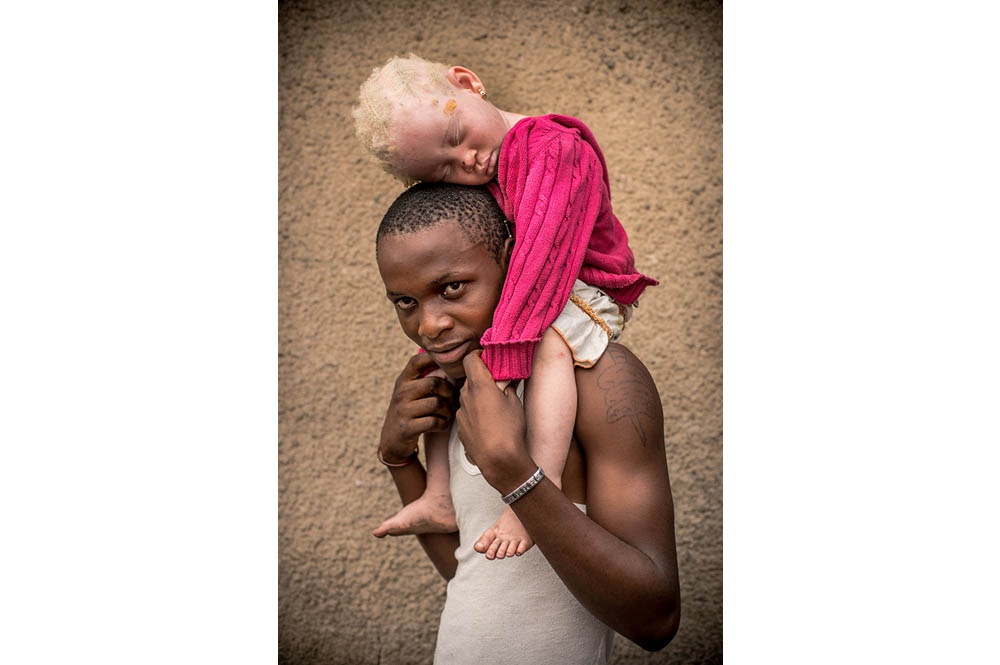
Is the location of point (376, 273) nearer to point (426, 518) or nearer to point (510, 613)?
point (426, 518)

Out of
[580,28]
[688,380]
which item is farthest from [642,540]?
[580,28]

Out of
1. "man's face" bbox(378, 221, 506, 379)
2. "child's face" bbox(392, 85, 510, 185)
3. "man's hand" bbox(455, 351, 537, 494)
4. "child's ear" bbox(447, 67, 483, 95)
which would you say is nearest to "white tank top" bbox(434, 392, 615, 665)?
"man's hand" bbox(455, 351, 537, 494)

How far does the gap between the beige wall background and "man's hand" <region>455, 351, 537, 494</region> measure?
1327 millimetres

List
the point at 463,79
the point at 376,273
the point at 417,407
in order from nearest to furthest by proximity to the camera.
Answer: the point at 463,79, the point at 417,407, the point at 376,273

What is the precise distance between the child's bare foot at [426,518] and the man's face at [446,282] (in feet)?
1.35

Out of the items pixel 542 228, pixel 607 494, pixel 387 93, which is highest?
pixel 387 93

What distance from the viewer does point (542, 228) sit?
5.91 feet

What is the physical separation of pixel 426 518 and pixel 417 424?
Result: 223 mm

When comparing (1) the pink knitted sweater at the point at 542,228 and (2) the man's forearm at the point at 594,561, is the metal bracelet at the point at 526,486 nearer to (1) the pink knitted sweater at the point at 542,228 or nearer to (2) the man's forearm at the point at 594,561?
(2) the man's forearm at the point at 594,561

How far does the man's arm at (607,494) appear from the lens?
1.72 m

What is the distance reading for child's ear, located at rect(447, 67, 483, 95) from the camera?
76.5 inches

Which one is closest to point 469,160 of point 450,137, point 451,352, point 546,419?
point 450,137

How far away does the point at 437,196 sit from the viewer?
191 cm

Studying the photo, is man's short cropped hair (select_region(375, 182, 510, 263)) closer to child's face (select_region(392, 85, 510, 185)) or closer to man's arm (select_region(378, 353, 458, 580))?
child's face (select_region(392, 85, 510, 185))
